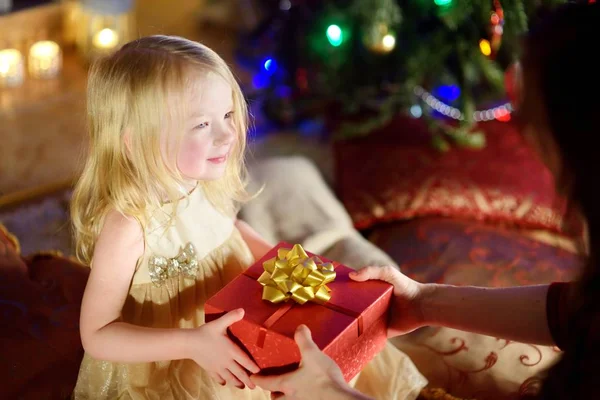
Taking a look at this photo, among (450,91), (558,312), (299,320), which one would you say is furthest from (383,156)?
(299,320)

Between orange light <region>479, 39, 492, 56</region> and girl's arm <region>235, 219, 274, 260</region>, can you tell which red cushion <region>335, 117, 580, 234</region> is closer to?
orange light <region>479, 39, 492, 56</region>

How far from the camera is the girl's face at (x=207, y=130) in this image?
3.64 feet

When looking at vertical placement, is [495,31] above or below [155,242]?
above

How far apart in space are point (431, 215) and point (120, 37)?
1.73 m

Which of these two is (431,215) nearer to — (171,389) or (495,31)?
(495,31)

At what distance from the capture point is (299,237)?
191cm

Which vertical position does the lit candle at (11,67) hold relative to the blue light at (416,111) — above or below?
below

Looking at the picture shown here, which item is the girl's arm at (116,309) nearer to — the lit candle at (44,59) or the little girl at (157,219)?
the little girl at (157,219)

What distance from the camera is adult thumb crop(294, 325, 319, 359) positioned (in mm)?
1021

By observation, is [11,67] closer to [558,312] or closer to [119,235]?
[119,235]

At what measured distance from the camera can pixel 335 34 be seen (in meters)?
2.28

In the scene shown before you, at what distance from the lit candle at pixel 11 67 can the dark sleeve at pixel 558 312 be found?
2437mm

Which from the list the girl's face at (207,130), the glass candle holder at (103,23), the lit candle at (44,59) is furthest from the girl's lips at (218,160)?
the lit candle at (44,59)

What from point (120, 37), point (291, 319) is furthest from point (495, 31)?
point (120, 37)
